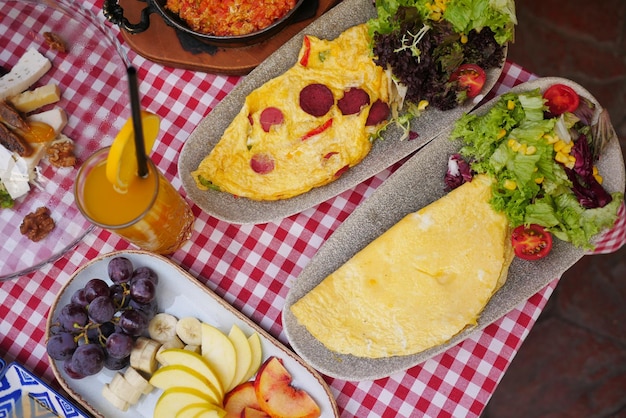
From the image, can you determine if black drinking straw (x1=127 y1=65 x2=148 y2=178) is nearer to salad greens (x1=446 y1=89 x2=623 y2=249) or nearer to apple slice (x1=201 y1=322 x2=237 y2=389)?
apple slice (x1=201 y1=322 x2=237 y2=389)

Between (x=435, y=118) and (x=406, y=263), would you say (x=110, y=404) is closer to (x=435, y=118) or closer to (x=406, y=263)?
(x=406, y=263)

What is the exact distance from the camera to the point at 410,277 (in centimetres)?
234

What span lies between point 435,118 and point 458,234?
1.53ft

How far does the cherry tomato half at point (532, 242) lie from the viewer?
7.49ft

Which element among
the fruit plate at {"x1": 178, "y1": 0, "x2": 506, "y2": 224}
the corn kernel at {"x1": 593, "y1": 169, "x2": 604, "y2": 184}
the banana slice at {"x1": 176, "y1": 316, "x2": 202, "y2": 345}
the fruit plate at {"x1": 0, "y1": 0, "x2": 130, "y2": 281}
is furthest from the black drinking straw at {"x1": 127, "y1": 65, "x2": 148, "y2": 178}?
the corn kernel at {"x1": 593, "y1": 169, "x2": 604, "y2": 184}

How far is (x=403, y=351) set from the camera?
7.53 feet

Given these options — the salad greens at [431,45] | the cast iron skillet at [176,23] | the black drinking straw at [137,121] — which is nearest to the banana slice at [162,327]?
the black drinking straw at [137,121]

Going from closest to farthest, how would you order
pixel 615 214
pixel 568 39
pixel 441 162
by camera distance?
pixel 615 214 < pixel 441 162 < pixel 568 39

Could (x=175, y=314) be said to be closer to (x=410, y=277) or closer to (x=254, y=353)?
(x=254, y=353)

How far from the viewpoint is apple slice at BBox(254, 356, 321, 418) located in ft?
7.63

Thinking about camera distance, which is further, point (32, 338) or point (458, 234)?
point (32, 338)

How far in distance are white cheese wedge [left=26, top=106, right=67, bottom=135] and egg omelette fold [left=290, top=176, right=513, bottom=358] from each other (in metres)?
1.12

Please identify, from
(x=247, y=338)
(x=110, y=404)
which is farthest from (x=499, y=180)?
(x=110, y=404)

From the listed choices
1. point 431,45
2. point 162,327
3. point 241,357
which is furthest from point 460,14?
point 162,327
